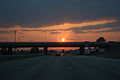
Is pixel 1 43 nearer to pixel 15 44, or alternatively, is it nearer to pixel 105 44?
pixel 15 44

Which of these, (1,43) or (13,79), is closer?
(13,79)

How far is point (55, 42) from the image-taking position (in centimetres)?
11600

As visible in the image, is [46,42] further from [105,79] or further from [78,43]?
[105,79]

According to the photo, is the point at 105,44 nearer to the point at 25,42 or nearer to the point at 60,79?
the point at 25,42

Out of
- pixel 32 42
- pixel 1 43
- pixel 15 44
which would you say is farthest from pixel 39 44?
pixel 1 43

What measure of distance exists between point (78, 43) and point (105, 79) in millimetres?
104082

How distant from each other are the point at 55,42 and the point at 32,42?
1365 cm

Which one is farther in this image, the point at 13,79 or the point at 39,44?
the point at 39,44

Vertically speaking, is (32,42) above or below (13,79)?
above

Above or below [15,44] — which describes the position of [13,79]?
below

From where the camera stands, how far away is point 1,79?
12.8 metres

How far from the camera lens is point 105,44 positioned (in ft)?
398

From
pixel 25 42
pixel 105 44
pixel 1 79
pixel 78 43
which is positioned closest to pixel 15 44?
pixel 25 42

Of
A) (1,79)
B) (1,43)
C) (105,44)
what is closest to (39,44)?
(1,43)
